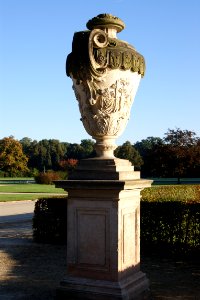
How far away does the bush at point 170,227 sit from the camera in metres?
9.57

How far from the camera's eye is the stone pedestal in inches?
219

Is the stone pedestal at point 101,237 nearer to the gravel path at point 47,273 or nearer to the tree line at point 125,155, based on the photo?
the gravel path at point 47,273

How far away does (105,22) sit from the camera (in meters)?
5.97

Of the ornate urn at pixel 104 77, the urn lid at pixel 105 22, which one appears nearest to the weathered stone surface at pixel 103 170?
the ornate urn at pixel 104 77

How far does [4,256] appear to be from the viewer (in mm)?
9906

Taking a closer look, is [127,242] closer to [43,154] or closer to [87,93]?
[87,93]

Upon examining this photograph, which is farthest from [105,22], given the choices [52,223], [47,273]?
[52,223]

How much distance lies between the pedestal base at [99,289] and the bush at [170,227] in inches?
150

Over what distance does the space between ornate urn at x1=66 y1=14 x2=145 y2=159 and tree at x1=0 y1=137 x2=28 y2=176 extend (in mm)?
66540

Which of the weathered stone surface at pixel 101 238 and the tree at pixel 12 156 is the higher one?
the tree at pixel 12 156

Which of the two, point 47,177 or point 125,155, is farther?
point 125,155

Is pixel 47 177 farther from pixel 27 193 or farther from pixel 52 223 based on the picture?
pixel 52 223

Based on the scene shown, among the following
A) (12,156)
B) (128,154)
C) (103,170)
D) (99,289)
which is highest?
(128,154)

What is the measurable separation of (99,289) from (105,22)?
358 cm
